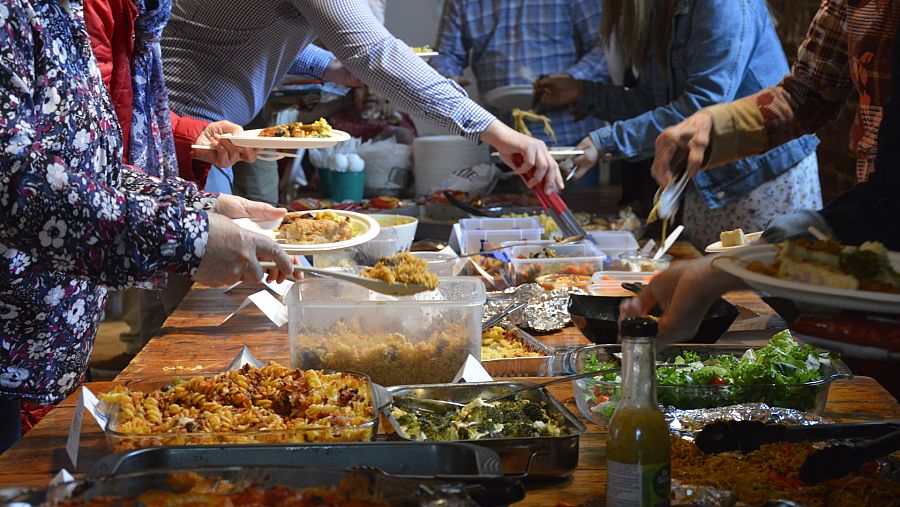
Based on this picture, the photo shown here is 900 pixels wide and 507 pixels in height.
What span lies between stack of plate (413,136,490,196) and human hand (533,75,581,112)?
55cm

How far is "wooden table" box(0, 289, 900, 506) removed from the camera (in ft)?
4.65

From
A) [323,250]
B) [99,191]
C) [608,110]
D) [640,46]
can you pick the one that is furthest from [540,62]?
[99,191]

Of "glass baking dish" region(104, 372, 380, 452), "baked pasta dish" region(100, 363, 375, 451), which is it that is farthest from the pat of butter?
"glass baking dish" region(104, 372, 380, 452)

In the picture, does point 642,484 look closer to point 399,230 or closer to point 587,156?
point 399,230

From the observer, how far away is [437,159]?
200 inches

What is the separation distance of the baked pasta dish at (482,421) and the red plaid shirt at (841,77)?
1.31 metres

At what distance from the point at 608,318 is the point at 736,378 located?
51cm

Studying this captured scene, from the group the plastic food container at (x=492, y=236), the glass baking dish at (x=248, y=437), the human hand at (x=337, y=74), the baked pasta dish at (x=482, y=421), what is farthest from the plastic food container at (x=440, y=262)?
the glass baking dish at (x=248, y=437)

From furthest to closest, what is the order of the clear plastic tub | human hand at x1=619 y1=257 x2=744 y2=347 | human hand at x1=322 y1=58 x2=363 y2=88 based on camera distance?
human hand at x1=322 y1=58 x2=363 y2=88 < the clear plastic tub < human hand at x1=619 y1=257 x2=744 y2=347

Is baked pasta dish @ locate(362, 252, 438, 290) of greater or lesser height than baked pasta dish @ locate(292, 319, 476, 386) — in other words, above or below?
above

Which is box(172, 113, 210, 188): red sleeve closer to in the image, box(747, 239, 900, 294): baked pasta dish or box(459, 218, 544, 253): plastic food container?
box(459, 218, 544, 253): plastic food container

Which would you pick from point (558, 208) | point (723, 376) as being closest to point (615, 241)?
point (558, 208)

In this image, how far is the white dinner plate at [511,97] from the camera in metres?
5.26

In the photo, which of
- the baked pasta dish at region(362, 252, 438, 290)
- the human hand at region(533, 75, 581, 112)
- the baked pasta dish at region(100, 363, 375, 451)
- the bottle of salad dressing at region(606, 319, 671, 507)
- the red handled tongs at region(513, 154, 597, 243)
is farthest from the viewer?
the human hand at region(533, 75, 581, 112)
